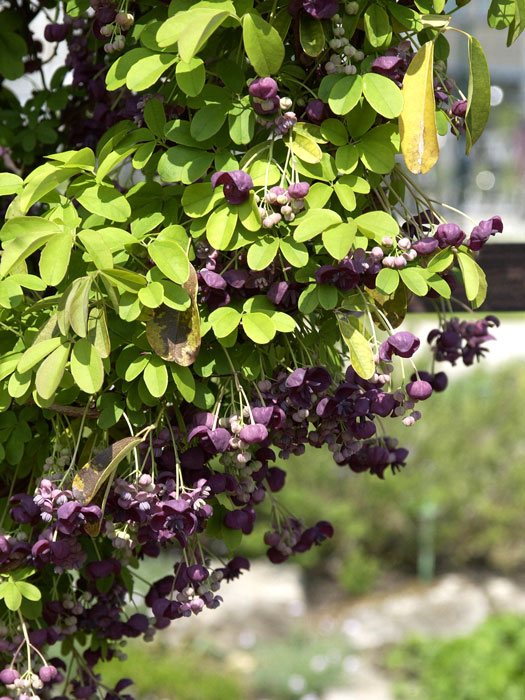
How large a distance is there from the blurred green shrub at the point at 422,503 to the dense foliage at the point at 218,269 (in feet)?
9.68

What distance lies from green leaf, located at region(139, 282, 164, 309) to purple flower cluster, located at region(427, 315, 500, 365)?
42cm

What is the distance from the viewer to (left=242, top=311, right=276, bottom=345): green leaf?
669 mm

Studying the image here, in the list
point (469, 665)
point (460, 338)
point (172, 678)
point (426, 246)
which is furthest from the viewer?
point (172, 678)

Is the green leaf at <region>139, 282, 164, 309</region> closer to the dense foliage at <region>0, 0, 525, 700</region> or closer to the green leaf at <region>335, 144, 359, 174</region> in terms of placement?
the dense foliage at <region>0, 0, 525, 700</region>

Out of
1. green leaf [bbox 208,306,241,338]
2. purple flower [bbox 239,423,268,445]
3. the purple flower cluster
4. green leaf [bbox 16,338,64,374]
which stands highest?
green leaf [bbox 16,338,64,374]

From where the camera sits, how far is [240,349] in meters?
0.75

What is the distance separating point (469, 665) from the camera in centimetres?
279

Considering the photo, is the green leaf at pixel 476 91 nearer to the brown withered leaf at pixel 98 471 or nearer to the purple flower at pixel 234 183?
the purple flower at pixel 234 183

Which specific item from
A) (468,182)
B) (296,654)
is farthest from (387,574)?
(468,182)

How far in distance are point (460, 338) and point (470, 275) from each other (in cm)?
26

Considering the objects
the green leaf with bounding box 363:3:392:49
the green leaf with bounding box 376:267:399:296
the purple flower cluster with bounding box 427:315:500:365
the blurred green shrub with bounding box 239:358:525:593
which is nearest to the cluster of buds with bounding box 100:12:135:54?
the green leaf with bounding box 363:3:392:49

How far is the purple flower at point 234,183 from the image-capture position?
0.65 meters

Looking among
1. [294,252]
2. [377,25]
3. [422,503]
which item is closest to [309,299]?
[294,252]

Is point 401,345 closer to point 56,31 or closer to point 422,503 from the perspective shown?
point 56,31
